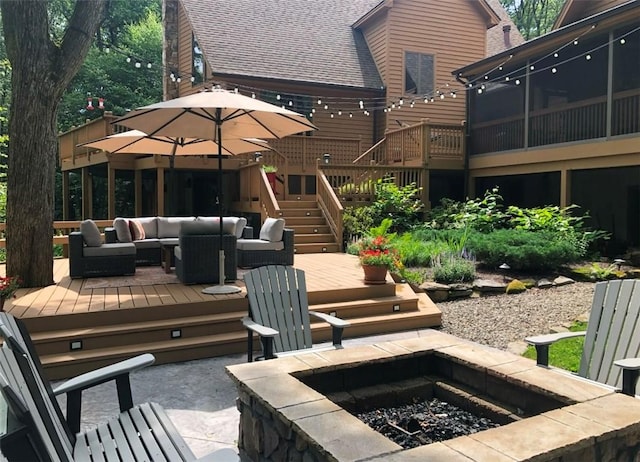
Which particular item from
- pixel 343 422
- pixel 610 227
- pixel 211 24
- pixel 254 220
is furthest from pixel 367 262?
pixel 211 24

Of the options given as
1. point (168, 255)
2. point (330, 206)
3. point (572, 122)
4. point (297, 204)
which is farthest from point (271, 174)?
point (572, 122)

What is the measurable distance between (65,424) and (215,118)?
14.5 ft

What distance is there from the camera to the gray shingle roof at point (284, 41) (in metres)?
15.0

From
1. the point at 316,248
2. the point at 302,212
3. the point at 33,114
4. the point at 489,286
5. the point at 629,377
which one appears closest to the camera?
the point at 629,377

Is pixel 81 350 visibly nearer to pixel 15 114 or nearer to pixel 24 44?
pixel 15 114

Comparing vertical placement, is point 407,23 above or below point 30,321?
above

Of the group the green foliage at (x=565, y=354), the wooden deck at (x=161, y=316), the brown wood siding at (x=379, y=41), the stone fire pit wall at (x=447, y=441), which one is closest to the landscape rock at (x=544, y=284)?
the wooden deck at (x=161, y=316)

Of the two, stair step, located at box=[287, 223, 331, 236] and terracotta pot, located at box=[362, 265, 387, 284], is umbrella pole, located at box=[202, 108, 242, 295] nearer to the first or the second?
terracotta pot, located at box=[362, 265, 387, 284]

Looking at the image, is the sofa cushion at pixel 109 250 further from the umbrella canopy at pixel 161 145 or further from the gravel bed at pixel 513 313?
the gravel bed at pixel 513 313

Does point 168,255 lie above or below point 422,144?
below

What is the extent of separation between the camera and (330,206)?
1137 cm

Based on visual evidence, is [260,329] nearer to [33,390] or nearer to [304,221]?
[33,390]

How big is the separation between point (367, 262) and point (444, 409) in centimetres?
367

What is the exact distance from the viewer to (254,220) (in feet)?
39.2
